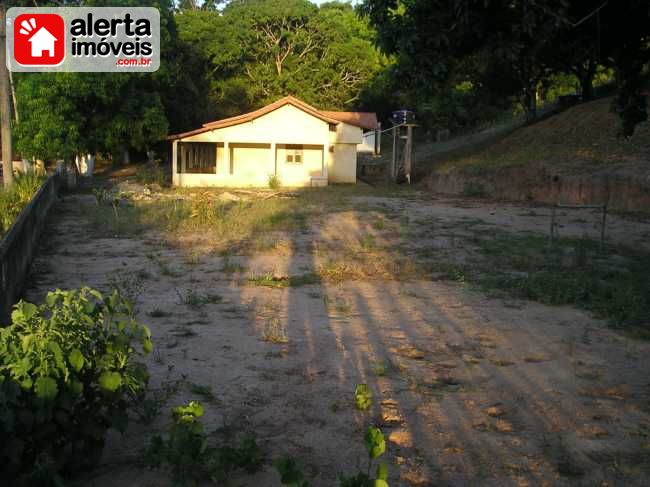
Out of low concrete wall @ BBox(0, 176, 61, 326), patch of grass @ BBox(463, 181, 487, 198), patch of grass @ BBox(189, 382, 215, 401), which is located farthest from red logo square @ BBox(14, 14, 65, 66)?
patch of grass @ BBox(189, 382, 215, 401)

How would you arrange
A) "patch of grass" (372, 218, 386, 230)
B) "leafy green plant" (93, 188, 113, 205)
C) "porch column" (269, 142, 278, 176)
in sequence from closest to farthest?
"patch of grass" (372, 218, 386, 230)
"leafy green plant" (93, 188, 113, 205)
"porch column" (269, 142, 278, 176)

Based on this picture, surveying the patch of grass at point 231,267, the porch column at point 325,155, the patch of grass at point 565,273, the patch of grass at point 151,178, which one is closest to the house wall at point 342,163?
the porch column at point 325,155

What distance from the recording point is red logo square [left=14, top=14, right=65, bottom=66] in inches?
874

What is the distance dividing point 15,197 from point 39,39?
11.0 meters

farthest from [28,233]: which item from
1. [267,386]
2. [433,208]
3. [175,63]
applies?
[175,63]

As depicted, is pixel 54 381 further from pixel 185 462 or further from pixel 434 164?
pixel 434 164

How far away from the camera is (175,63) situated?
124ft

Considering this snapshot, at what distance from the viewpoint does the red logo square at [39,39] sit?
22.2m

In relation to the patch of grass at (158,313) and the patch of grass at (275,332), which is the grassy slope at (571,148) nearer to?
the patch of grass at (275,332)

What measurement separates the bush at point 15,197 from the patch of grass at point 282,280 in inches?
186

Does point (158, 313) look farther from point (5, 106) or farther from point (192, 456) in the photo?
point (5, 106)

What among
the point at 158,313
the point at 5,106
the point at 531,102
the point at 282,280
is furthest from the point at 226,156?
the point at 158,313

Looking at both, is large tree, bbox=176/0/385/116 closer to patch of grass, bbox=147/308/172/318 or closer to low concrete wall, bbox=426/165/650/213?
low concrete wall, bbox=426/165/650/213

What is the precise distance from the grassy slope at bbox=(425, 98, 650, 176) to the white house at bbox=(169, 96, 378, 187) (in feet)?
15.8
